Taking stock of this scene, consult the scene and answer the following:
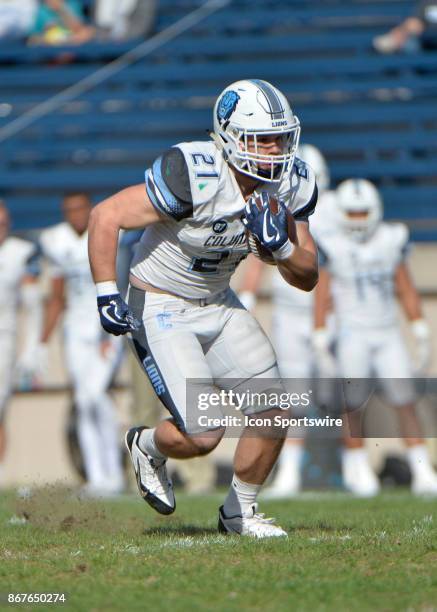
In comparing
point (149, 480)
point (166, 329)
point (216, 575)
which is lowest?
point (216, 575)

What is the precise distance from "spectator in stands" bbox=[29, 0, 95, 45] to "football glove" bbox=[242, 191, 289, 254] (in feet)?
27.0

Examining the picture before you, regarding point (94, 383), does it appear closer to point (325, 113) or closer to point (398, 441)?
point (398, 441)

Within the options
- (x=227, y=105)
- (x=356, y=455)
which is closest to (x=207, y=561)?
(x=227, y=105)

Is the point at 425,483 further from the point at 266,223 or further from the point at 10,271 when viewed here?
the point at 266,223

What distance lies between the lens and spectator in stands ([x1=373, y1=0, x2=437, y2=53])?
1165 cm

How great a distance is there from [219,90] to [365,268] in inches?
142

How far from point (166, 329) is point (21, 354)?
5737 mm

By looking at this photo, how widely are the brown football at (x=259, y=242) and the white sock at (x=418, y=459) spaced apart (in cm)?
406

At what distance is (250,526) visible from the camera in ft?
16.5

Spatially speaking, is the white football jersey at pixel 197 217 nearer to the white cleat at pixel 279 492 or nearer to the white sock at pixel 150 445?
the white sock at pixel 150 445

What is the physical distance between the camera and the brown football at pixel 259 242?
4.68 meters

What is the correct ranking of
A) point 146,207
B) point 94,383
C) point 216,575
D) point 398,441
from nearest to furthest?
point 216,575 < point 146,207 < point 94,383 < point 398,441

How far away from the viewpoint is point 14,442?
1070cm

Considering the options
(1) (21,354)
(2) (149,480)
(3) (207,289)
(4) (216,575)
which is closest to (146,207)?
(3) (207,289)
